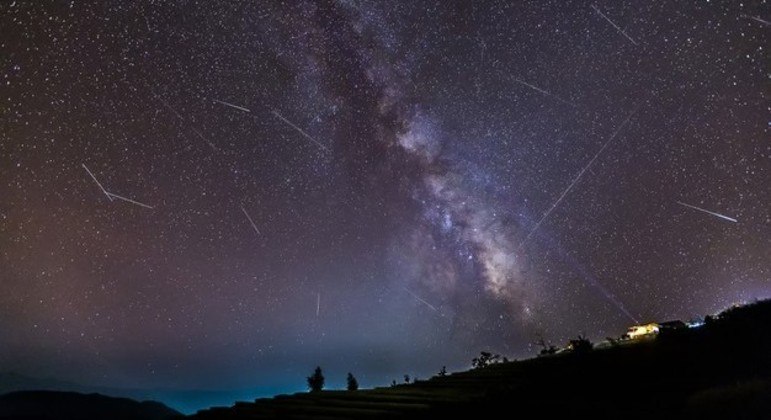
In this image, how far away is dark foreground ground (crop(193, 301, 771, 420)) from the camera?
14.5 feet

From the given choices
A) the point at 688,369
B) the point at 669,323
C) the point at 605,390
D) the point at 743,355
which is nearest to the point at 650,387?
the point at 605,390

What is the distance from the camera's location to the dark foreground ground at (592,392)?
4.43 m

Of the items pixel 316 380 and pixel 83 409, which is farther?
pixel 83 409

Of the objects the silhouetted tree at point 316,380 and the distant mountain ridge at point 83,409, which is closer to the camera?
the silhouetted tree at point 316,380

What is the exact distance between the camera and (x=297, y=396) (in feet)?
18.0

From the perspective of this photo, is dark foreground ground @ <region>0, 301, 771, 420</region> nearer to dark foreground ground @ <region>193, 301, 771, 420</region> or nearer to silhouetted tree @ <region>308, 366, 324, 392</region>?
dark foreground ground @ <region>193, 301, 771, 420</region>

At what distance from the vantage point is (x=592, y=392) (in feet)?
23.8

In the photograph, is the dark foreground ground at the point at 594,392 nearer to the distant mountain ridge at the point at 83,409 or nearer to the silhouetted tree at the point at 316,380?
the silhouetted tree at the point at 316,380

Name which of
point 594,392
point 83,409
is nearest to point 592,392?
point 594,392

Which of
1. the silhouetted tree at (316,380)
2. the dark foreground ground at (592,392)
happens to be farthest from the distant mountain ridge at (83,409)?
the dark foreground ground at (592,392)

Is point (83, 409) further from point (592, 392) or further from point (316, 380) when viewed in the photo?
point (592, 392)

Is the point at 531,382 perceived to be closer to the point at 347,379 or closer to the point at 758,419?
the point at 758,419

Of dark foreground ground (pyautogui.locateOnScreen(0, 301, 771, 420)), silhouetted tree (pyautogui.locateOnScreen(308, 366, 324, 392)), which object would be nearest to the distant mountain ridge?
silhouetted tree (pyautogui.locateOnScreen(308, 366, 324, 392))

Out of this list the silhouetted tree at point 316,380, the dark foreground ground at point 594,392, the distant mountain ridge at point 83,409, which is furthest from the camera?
the distant mountain ridge at point 83,409
